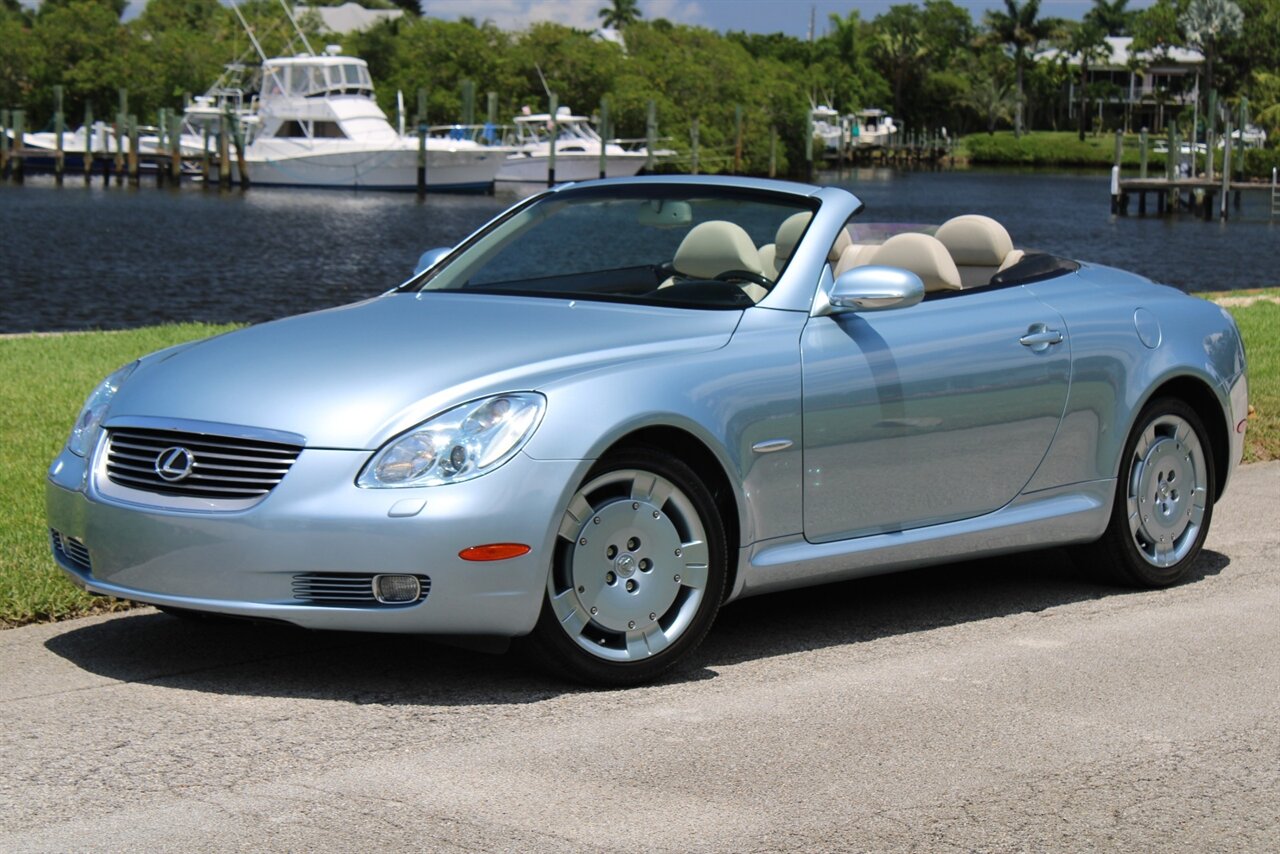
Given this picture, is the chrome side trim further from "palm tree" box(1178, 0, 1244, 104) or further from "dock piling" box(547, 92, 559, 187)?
"palm tree" box(1178, 0, 1244, 104)

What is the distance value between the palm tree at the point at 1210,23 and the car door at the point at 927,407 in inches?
4808

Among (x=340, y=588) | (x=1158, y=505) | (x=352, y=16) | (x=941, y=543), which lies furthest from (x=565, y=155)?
(x=340, y=588)

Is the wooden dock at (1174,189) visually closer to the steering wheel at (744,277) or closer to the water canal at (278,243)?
the water canal at (278,243)

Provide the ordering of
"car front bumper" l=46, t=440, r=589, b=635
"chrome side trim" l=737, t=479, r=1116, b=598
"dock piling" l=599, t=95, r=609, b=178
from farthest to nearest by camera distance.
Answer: "dock piling" l=599, t=95, r=609, b=178 < "chrome side trim" l=737, t=479, r=1116, b=598 < "car front bumper" l=46, t=440, r=589, b=635

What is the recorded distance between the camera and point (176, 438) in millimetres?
5395

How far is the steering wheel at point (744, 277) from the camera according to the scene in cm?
633

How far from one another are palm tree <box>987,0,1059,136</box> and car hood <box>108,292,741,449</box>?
513ft

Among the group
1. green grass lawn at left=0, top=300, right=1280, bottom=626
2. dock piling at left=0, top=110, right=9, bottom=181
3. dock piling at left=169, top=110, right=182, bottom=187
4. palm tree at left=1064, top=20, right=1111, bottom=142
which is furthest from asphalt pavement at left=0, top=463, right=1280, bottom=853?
palm tree at left=1064, top=20, right=1111, bottom=142

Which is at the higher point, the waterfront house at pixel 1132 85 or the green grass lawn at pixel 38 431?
the waterfront house at pixel 1132 85

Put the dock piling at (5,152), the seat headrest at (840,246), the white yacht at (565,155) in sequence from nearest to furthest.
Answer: the seat headrest at (840,246), the white yacht at (565,155), the dock piling at (5,152)

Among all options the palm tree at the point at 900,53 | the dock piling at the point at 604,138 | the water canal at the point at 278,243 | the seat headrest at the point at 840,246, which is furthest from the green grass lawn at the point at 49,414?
the palm tree at the point at 900,53

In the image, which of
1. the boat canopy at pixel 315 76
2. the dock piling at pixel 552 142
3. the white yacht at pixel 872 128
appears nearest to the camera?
the boat canopy at pixel 315 76

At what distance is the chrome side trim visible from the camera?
235 inches

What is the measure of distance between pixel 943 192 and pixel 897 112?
2755 inches
